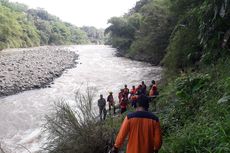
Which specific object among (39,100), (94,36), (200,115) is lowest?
(94,36)

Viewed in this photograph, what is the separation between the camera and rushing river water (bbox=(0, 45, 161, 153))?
53.2ft

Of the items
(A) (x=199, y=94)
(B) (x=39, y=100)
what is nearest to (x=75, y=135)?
(A) (x=199, y=94)

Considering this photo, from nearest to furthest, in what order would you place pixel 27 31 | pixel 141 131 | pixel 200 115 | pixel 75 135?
pixel 141 131 → pixel 200 115 → pixel 75 135 → pixel 27 31

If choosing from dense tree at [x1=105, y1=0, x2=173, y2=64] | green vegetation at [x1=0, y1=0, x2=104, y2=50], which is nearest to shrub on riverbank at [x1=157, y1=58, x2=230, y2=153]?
dense tree at [x1=105, y1=0, x2=173, y2=64]

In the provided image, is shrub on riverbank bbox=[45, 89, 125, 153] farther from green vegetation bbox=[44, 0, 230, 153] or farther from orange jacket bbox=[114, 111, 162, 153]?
orange jacket bbox=[114, 111, 162, 153]

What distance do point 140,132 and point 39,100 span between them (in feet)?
66.9

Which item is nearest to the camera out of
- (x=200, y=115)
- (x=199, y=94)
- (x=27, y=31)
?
(x=200, y=115)

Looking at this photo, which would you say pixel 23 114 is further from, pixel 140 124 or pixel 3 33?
pixel 3 33

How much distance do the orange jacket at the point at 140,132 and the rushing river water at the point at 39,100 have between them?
588 centimetres

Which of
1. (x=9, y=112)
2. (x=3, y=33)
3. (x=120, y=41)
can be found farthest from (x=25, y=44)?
(x=9, y=112)

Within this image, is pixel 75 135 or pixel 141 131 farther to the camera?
pixel 75 135

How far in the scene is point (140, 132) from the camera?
5.07 m

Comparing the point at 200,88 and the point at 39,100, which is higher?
the point at 200,88

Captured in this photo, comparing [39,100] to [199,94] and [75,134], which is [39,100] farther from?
[199,94]
